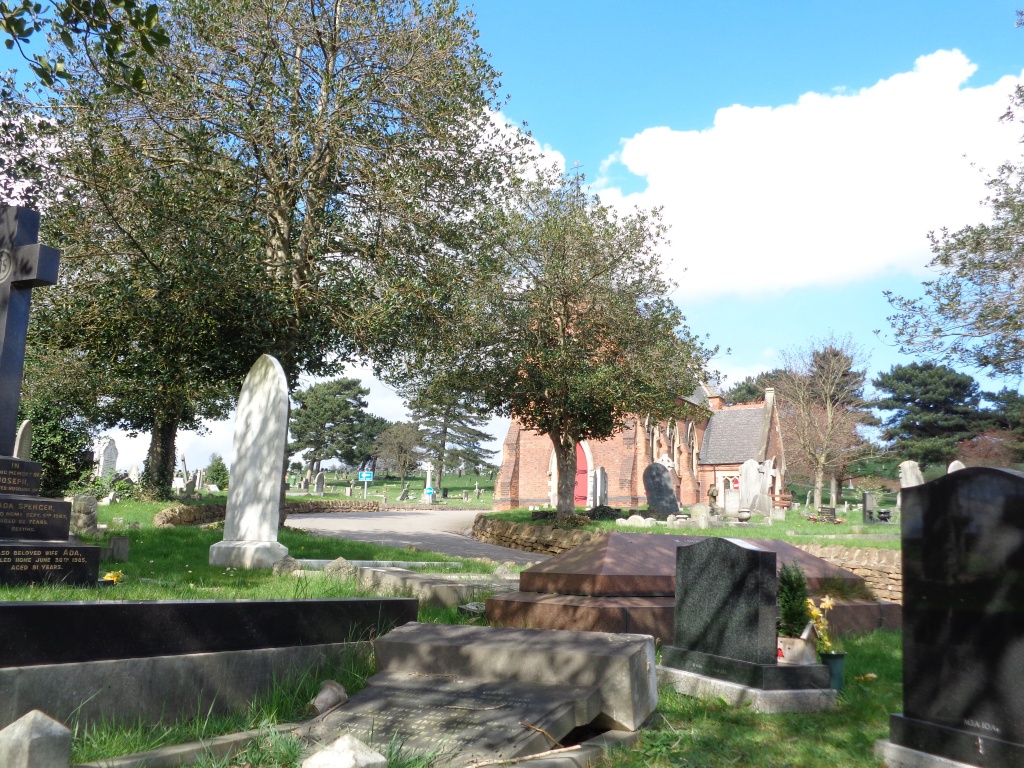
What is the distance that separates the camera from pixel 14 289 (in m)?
9.59

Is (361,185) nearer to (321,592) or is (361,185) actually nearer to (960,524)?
(321,592)

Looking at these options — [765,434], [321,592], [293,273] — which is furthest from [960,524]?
[765,434]

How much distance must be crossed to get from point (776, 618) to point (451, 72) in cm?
1365

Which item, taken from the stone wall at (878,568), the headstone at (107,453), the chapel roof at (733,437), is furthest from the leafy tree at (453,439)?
the stone wall at (878,568)

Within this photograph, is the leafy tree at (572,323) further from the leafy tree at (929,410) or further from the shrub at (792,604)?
the leafy tree at (929,410)

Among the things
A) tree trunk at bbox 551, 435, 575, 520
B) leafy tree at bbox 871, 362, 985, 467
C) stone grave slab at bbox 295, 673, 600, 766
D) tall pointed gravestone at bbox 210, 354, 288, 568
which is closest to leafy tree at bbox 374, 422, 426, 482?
leafy tree at bbox 871, 362, 985, 467

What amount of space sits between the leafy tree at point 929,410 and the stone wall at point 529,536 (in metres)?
40.1

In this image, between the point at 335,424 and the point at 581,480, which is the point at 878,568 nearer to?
the point at 581,480

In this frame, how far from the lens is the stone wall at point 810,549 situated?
500 inches

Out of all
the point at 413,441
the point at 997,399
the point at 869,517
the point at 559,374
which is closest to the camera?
the point at 559,374

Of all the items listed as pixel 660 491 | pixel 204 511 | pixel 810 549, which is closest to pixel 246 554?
pixel 810 549

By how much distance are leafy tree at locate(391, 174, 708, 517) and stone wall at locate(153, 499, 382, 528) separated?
8.00 metres

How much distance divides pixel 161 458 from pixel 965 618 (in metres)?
28.1

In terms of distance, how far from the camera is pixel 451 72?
652 inches
